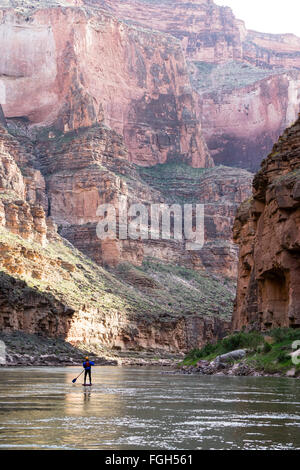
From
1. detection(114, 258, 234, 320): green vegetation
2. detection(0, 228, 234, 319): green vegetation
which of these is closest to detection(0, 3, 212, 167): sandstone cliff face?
detection(114, 258, 234, 320): green vegetation

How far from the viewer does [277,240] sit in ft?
123

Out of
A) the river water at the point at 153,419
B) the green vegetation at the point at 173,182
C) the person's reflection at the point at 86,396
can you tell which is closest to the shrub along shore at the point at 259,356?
the river water at the point at 153,419

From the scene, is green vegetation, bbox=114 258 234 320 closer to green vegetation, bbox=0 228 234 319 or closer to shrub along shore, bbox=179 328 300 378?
green vegetation, bbox=0 228 234 319

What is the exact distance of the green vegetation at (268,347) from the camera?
Answer: 30.8m

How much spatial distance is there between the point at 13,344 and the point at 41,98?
4193 inches

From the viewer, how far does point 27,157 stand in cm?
15512

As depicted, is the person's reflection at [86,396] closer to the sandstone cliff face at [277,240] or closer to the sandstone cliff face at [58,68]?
the sandstone cliff face at [277,240]

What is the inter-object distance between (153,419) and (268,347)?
17.8 m

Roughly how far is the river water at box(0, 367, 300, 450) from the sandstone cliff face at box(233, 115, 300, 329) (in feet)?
42.7

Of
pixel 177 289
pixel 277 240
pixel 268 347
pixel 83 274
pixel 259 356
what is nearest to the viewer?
pixel 268 347

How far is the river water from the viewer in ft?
40.7

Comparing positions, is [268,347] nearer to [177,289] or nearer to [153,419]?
[153,419]

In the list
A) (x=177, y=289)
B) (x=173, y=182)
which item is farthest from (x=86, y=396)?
(x=173, y=182)

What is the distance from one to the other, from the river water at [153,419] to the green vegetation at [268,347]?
6986 mm
